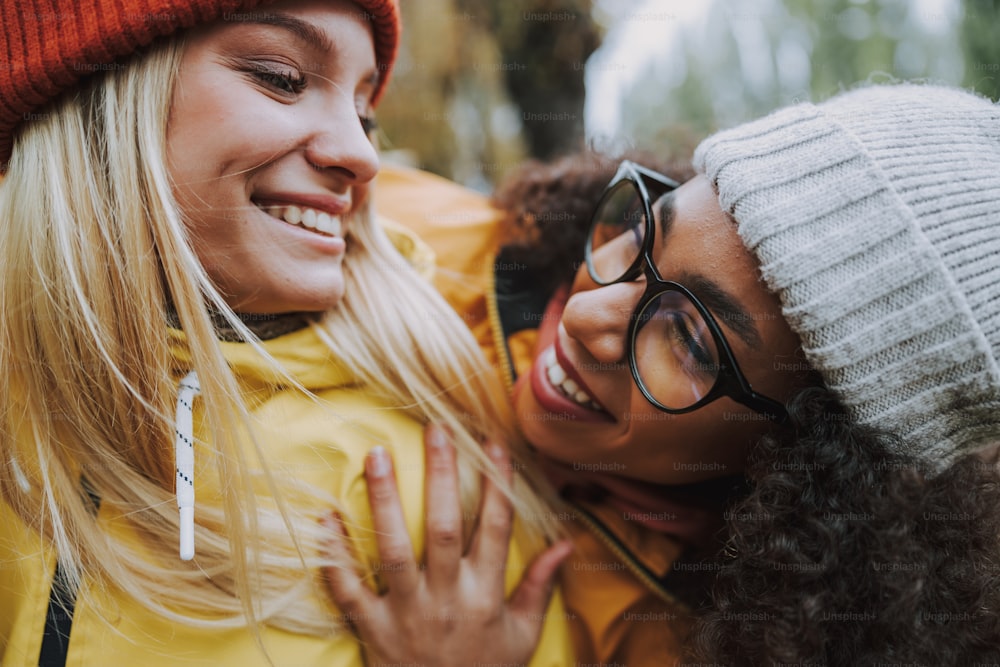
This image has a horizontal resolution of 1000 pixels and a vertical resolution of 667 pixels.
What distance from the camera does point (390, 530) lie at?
148 cm

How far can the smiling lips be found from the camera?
1.41 metres

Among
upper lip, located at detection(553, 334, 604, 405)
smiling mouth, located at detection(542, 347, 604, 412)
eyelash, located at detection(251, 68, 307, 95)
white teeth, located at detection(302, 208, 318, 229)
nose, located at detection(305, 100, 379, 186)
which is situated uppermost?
eyelash, located at detection(251, 68, 307, 95)

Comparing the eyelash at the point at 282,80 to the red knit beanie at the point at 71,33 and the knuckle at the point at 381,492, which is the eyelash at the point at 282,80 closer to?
the red knit beanie at the point at 71,33

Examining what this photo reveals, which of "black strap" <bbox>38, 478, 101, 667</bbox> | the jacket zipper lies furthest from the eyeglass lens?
"black strap" <bbox>38, 478, 101, 667</bbox>

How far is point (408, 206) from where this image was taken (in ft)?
7.43

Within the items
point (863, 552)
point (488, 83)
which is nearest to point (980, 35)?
point (863, 552)

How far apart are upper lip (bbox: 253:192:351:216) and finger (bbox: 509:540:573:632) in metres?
0.93

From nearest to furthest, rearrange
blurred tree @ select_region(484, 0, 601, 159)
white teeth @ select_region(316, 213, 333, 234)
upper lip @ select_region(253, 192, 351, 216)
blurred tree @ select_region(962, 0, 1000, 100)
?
upper lip @ select_region(253, 192, 351, 216) → white teeth @ select_region(316, 213, 333, 234) → blurred tree @ select_region(962, 0, 1000, 100) → blurred tree @ select_region(484, 0, 601, 159)

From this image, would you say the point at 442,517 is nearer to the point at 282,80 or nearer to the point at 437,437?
the point at 437,437

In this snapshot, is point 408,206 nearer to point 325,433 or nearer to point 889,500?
point 325,433

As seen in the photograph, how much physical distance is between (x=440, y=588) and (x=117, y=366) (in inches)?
31.2

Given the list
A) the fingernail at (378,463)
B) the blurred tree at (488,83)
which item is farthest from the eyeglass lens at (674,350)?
the blurred tree at (488,83)

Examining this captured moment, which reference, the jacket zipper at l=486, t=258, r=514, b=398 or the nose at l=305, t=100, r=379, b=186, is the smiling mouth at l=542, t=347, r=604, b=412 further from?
the nose at l=305, t=100, r=379, b=186

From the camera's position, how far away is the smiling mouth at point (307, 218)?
1.41 meters
